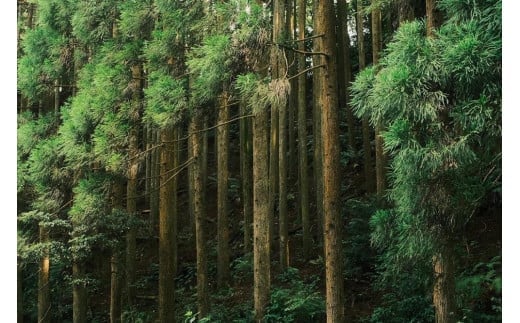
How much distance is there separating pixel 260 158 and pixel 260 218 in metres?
0.82

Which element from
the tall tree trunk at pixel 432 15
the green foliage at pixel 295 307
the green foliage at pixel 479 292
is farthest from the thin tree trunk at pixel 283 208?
the tall tree trunk at pixel 432 15

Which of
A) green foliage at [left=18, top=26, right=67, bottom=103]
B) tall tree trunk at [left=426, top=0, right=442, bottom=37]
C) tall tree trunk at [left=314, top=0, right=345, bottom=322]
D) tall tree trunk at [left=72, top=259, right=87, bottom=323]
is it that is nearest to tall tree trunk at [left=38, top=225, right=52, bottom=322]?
tall tree trunk at [left=72, top=259, right=87, bottom=323]

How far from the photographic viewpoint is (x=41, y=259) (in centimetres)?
740

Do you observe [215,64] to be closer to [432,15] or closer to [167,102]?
[167,102]

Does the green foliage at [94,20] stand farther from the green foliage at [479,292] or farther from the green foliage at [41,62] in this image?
the green foliage at [479,292]

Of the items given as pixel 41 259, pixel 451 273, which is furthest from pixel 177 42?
pixel 451 273

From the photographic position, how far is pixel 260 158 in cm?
687

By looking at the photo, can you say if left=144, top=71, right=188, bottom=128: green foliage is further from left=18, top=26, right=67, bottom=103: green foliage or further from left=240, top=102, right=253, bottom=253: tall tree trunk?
left=240, top=102, right=253, bottom=253: tall tree trunk

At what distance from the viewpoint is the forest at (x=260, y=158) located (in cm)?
318

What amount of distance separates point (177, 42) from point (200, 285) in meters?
3.43

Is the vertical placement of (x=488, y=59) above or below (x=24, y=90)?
below

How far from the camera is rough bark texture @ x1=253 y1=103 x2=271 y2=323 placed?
6812 mm

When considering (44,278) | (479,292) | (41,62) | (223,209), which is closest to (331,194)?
(479,292)
